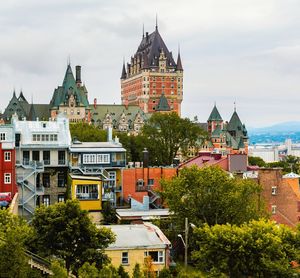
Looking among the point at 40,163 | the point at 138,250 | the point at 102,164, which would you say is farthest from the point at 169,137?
the point at 138,250

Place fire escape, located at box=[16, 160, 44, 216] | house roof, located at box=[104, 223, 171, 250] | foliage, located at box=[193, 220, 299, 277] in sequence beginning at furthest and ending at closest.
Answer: fire escape, located at box=[16, 160, 44, 216]
house roof, located at box=[104, 223, 171, 250]
foliage, located at box=[193, 220, 299, 277]

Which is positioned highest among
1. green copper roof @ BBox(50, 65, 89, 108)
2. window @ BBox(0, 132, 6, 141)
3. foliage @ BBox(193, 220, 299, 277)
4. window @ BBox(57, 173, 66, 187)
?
green copper roof @ BBox(50, 65, 89, 108)

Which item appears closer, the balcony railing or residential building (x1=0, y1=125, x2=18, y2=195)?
the balcony railing

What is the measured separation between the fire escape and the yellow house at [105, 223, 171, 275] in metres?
19.6

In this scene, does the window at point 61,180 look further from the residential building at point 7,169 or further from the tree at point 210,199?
the tree at point 210,199

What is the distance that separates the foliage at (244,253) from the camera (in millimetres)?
40594

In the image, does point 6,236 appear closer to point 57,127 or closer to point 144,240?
point 144,240

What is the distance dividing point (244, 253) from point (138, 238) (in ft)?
30.0

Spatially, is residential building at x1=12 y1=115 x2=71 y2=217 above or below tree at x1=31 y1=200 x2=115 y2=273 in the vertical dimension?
above

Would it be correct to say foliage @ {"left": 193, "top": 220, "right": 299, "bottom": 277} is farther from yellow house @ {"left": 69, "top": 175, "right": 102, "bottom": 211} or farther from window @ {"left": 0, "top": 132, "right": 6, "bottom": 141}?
window @ {"left": 0, "top": 132, "right": 6, "bottom": 141}

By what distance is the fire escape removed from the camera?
65062mm

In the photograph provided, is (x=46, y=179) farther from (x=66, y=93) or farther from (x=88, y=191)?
(x=66, y=93)

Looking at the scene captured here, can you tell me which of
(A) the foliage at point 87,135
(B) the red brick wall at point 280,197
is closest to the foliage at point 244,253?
(B) the red brick wall at point 280,197

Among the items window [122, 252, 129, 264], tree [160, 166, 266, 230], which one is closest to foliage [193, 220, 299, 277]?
window [122, 252, 129, 264]
